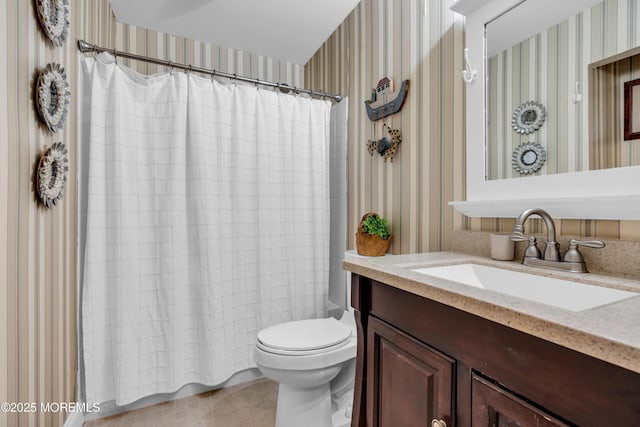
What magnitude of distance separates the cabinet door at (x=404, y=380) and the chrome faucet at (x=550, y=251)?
46 cm

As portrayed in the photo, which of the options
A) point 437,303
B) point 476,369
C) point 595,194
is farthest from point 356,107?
point 476,369

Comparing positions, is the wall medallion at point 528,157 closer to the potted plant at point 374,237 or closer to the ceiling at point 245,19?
the potted plant at point 374,237

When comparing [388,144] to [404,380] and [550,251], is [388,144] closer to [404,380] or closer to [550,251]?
[550,251]

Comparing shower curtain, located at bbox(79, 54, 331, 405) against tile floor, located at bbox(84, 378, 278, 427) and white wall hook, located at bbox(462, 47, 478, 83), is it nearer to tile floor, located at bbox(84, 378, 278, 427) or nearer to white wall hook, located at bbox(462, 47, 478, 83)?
tile floor, located at bbox(84, 378, 278, 427)

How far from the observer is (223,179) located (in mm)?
1908

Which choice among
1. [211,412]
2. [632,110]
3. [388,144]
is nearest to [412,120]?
[388,144]

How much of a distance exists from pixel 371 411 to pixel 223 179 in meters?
1.46

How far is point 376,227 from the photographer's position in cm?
161

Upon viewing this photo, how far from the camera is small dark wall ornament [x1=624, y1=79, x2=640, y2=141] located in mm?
820

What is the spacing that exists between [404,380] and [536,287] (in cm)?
45

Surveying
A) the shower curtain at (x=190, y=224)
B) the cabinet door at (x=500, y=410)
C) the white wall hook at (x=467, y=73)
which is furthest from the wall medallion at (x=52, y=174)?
the white wall hook at (x=467, y=73)

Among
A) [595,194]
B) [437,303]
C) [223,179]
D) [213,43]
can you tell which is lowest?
[437,303]

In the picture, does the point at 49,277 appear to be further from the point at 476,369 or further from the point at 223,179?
the point at 476,369

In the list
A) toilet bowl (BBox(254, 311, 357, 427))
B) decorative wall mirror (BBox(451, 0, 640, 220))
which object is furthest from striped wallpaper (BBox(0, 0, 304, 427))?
decorative wall mirror (BBox(451, 0, 640, 220))
